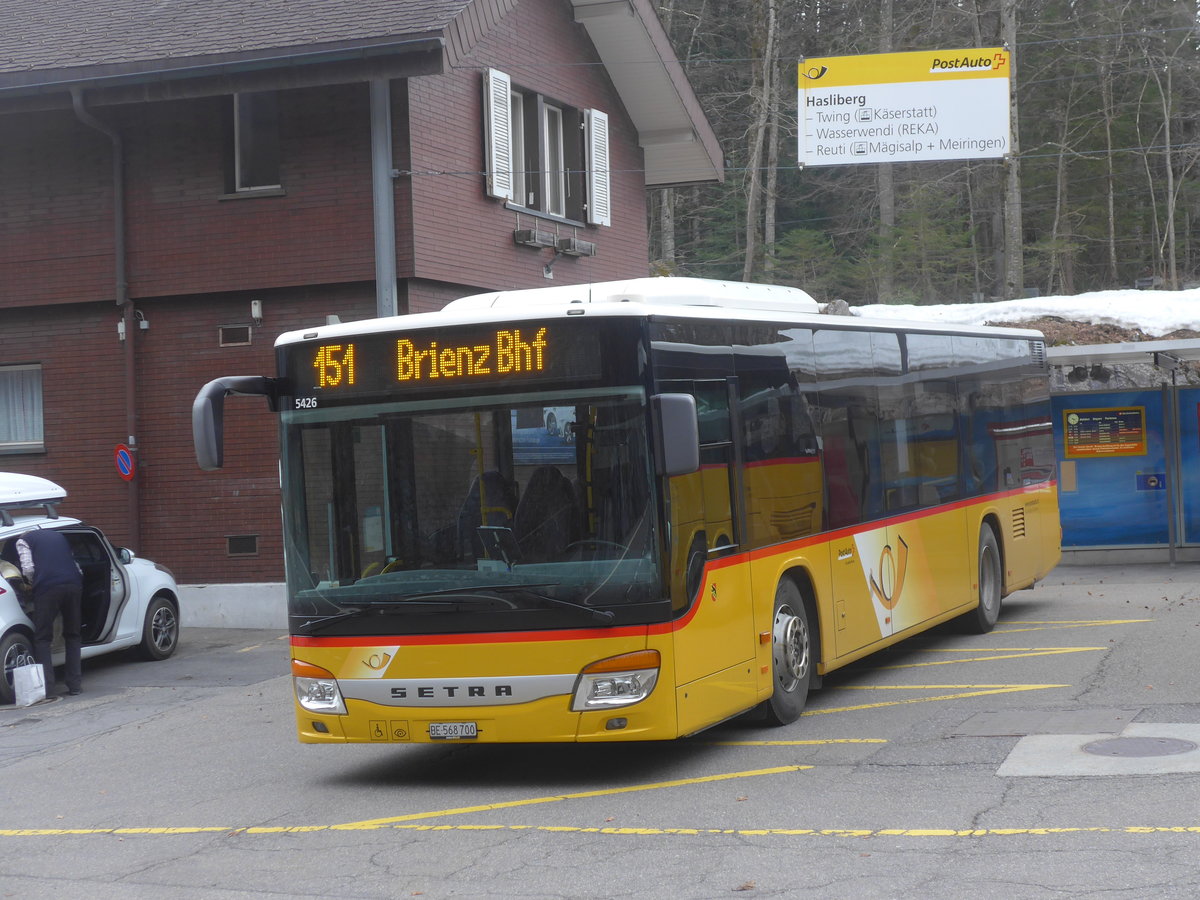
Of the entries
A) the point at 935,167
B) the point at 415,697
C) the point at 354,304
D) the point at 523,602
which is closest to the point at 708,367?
the point at 523,602

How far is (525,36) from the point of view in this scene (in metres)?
20.2

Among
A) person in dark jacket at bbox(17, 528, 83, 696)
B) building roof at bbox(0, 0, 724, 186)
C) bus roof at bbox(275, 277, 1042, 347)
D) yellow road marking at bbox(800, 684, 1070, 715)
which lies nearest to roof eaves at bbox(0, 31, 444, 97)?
building roof at bbox(0, 0, 724, 186)

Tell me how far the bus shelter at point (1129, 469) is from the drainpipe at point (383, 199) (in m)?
8.47

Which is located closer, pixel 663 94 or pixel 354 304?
pixel 354 304

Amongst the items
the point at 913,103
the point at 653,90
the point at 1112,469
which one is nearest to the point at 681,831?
the point at 913,103

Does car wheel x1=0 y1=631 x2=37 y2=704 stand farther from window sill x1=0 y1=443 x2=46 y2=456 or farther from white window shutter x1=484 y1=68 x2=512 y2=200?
white window shutter x1=484 y1=68 x2=512 y2=200

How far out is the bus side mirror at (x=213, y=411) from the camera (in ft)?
28.9

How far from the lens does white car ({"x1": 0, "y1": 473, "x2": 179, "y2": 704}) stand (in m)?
13.3

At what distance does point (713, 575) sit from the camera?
28.7ft

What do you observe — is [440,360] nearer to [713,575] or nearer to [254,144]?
[713,575]

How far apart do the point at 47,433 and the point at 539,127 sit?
7487 mm

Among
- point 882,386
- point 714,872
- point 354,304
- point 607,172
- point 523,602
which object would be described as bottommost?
point 714,872

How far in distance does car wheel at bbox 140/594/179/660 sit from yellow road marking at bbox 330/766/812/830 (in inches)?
324

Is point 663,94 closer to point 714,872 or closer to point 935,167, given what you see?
point 714,872
